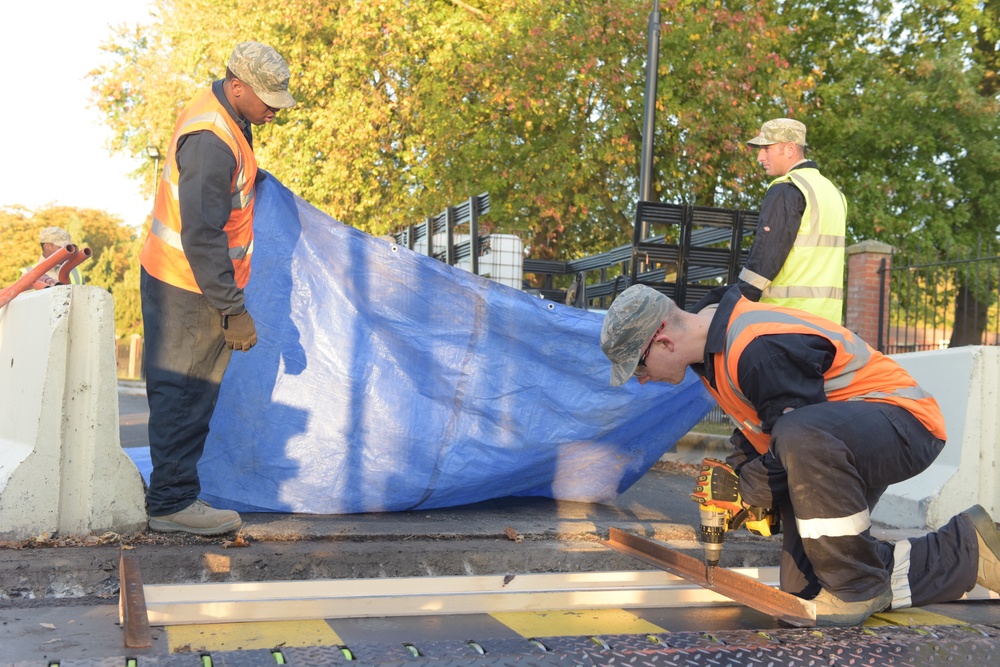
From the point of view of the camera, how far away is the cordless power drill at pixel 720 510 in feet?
10.5

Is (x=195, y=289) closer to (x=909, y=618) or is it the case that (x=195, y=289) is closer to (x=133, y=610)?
(x=133, y=610)

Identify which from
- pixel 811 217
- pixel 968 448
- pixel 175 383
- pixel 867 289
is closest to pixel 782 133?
pixel 811 217

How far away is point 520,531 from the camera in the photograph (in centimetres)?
437

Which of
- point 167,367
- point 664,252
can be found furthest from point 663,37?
point 167,367

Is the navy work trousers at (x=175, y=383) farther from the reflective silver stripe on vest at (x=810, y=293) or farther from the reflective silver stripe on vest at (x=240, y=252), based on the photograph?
the reflective silver stripe on vest at (x=810, y=293)

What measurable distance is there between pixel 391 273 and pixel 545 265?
966 cm

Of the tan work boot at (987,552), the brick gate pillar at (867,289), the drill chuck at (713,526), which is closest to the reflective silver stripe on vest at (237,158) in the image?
the drill chuck at (713,526)

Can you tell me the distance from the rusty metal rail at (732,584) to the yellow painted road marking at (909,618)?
288mm

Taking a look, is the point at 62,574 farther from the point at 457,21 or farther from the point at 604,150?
the point at 457,21

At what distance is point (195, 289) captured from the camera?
4055 mm

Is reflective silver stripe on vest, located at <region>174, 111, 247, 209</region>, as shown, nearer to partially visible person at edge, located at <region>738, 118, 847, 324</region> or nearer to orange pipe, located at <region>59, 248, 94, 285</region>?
orange pipe, located at <region>59, 248, 94, 285</region>

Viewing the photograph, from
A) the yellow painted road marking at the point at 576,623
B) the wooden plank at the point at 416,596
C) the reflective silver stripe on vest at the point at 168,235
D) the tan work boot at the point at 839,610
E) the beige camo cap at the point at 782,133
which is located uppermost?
the beige camo cap at the point at 782,133

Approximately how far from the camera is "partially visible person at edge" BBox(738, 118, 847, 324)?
475 cm

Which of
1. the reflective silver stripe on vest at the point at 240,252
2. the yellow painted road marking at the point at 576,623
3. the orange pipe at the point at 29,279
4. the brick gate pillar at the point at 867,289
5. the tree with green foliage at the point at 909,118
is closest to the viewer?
the yellow painted road marking at the point at 576,623
